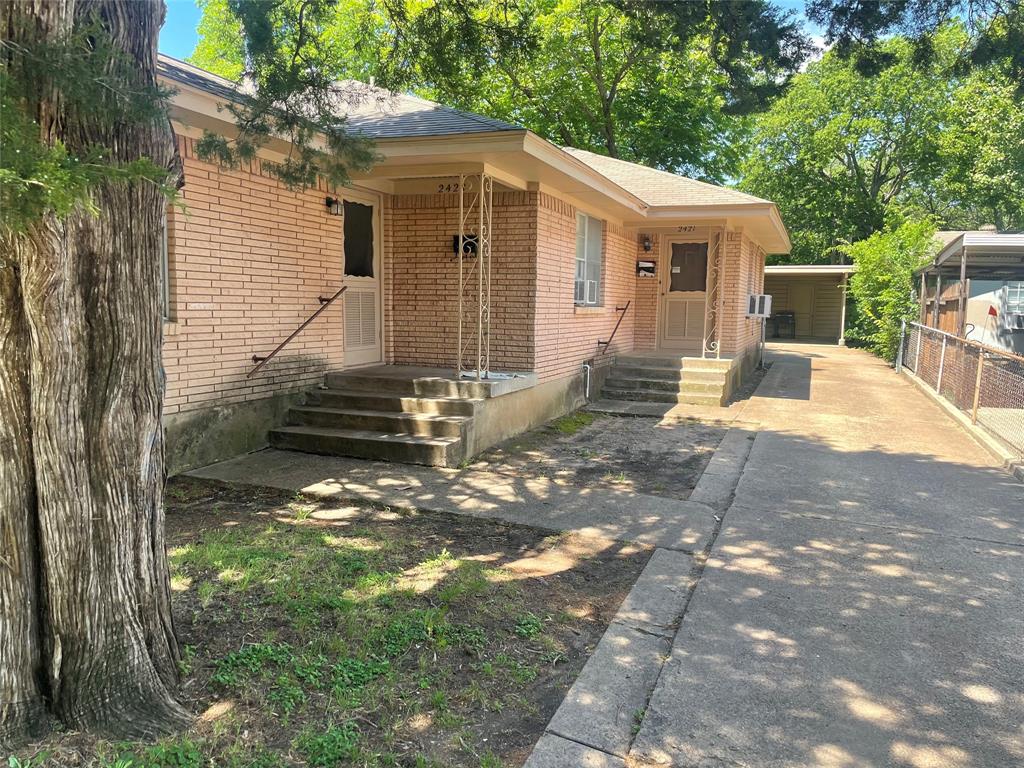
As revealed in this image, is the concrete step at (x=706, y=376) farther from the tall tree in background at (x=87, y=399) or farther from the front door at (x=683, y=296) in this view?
the tall tree in background at (x=87, y=399)

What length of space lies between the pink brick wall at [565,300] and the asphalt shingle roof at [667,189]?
91 cm

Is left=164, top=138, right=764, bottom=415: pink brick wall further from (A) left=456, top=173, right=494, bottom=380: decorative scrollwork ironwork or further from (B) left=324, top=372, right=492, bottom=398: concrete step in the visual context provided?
(B) left=324, top=372, right=492, bottom=398: concrete step

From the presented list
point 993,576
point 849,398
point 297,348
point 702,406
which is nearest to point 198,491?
point 297,348

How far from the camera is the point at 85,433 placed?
2.55 metres

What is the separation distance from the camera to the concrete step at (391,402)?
769 cm

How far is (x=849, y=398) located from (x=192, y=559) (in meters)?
11.4

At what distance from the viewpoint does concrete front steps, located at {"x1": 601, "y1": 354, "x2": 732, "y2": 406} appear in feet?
38.0

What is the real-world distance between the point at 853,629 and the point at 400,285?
7.04 m

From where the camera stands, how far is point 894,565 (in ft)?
15.5

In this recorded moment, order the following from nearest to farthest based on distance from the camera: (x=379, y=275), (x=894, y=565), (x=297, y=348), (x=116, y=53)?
(x=116, y=53), (x=894, y=565), (x=297, y=348), (x=379, y=275)

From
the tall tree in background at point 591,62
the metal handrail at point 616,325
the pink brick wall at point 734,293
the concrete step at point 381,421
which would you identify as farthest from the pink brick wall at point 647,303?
the concrete step at point 381,421

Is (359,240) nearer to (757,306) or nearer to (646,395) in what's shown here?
(646,395)

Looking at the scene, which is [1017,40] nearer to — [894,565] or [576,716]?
[894,565]

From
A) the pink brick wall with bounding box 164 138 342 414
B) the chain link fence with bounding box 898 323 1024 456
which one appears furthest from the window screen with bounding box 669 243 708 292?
the pink brick wall with bounding box 164 138 342 414
